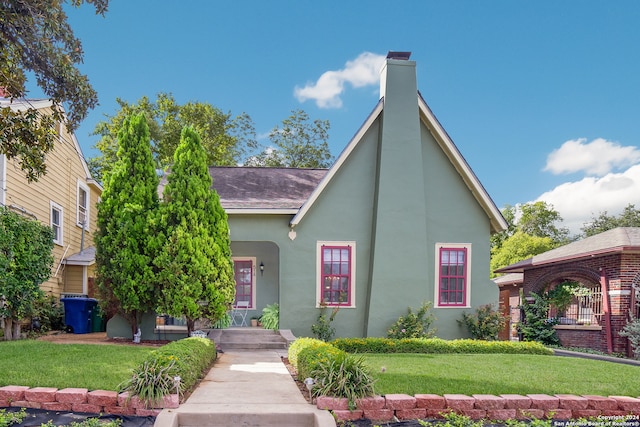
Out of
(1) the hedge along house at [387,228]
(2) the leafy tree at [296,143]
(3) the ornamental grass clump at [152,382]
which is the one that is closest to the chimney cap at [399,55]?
(1) the hedge along house at [387,228]

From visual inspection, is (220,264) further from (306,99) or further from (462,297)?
(306,99)

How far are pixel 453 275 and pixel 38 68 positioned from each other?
417 inches

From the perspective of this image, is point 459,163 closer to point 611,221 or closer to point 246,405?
point 246,405

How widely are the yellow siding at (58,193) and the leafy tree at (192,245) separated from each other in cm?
466

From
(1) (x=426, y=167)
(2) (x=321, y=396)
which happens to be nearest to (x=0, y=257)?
(2) (x=321, y=396)

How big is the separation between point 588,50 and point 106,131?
23.5m

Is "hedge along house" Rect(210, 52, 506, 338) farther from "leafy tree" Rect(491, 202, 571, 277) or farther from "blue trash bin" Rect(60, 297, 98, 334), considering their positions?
"leafy tree" Rect(491, 202, 571, 277)

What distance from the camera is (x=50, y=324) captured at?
14.5 meters

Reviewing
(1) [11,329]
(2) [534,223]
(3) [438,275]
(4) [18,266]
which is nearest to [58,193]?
(4) [18,266]

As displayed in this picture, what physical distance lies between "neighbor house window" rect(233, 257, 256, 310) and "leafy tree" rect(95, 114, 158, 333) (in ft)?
11.5

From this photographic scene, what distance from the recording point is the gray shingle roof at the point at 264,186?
1326cm

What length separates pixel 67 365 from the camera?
7.44 m

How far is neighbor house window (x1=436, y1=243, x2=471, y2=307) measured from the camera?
43.4 feet

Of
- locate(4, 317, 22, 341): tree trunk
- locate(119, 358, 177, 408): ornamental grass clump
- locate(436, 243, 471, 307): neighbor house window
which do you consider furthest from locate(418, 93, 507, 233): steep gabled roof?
locate(4, 317, 22, 341): tree trunk
